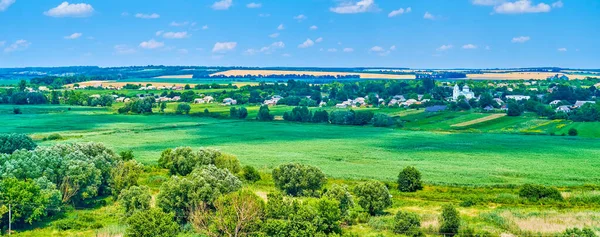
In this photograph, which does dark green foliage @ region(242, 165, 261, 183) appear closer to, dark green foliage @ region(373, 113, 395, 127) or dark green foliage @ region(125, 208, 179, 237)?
dark green foliage @ region(125, 208, 179, 237)

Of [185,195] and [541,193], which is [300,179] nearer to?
[185,195]

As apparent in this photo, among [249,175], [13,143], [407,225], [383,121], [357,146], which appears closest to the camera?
[407,225]

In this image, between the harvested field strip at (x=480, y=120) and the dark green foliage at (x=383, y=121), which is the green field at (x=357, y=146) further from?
the harvested field strip at (x=480, y=120)

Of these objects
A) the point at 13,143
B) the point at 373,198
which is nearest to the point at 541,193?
the point at 373,198

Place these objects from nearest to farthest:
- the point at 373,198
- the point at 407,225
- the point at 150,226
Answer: the point at 150,226 → the point at 407,225 → the point at 373,198

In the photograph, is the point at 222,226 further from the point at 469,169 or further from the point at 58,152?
the point at 469,169

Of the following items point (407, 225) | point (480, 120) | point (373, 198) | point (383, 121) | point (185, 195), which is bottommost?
point (480, 120)

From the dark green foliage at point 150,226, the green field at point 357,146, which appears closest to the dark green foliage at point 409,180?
the green field at point 357,146

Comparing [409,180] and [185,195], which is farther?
[409,180]
